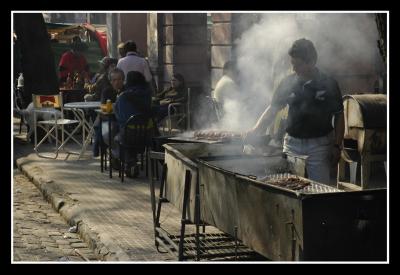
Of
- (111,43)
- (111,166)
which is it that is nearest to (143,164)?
(111,166)

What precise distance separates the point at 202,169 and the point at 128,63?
779cm

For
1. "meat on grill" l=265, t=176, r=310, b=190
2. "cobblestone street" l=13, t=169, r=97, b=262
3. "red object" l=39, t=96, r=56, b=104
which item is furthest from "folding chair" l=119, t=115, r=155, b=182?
"meat on grill" l=265, t=176, r=310, b=190

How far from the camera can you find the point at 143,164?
44.0ft

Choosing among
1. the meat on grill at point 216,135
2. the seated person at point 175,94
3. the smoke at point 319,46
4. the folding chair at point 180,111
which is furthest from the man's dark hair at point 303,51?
the seated person at point 175,94

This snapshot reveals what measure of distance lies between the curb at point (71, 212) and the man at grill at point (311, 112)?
6.67ft

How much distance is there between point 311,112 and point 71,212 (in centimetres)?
376

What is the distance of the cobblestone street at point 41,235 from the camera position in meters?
8.60

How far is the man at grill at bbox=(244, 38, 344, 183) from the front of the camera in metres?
7.77

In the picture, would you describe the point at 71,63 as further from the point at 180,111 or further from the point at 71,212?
the point at 71,212

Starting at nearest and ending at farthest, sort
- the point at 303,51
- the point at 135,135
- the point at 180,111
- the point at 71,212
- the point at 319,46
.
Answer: the point at 303,51
the point at 71,212
the point at 135,135
the point at 319,46
the point at 180,111

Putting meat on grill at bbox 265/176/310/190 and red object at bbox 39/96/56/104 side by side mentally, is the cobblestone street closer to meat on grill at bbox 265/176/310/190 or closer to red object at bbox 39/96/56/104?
meat on grill at bbox 265/176/310/190

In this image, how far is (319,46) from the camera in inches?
502

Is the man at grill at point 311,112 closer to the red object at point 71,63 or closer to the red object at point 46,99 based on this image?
the red object at point 46,99

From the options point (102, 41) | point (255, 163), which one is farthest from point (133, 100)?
point (102, 41)
